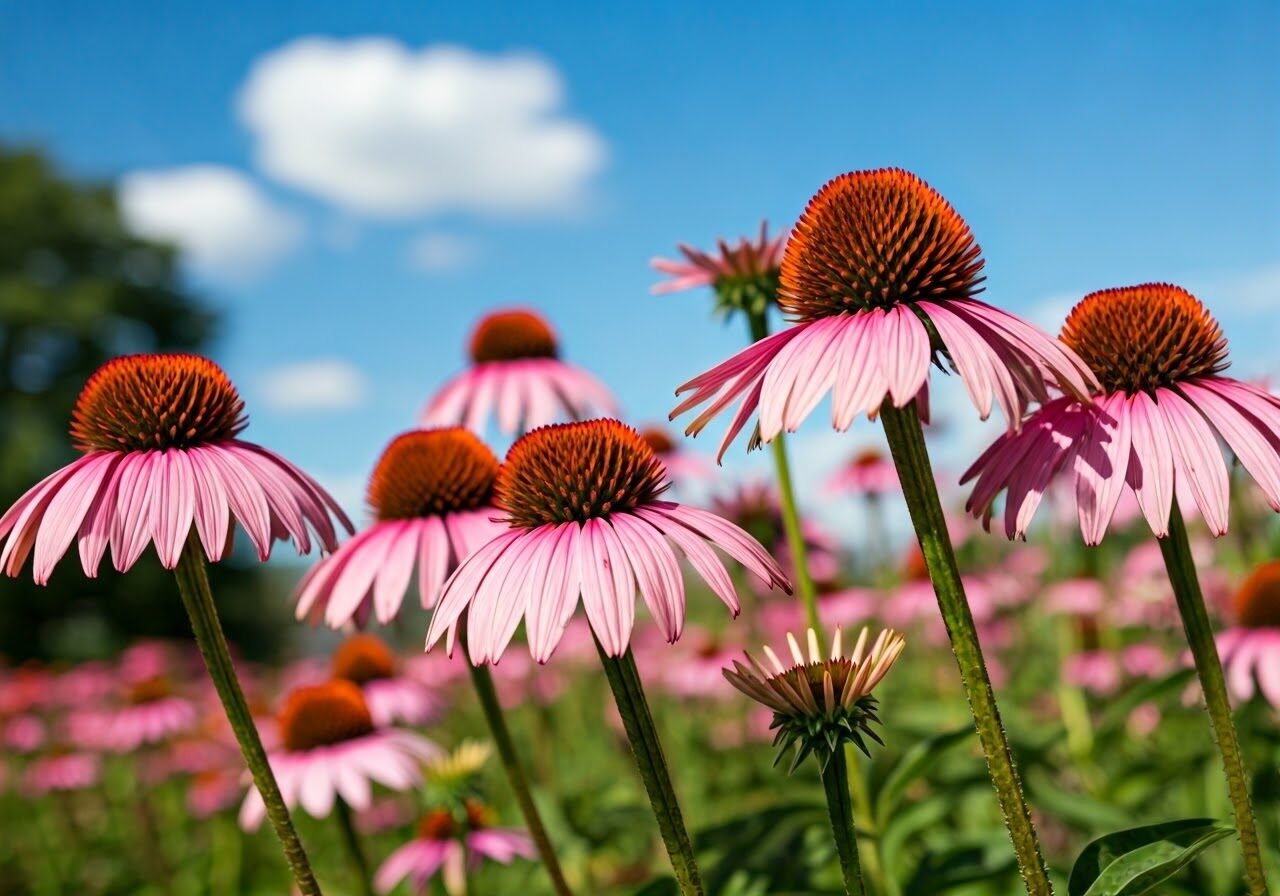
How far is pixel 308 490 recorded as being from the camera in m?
1.67

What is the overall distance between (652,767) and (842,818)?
A: 223mm

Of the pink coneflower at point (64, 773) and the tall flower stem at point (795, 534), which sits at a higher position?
the tall flower stem at point (795, 534)

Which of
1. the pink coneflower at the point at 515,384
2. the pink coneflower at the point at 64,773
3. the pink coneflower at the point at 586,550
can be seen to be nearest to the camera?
the pink coneflower at the point at 586,550

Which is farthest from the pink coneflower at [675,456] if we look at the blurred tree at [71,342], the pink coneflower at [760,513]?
the blurred tree at [71,342]

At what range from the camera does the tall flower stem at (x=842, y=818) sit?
1.24 m

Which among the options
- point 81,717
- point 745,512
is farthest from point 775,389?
point 81,717

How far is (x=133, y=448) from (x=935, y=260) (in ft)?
3.67

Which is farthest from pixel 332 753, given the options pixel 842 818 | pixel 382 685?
pixel 842 818

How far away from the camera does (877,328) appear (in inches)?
49.6

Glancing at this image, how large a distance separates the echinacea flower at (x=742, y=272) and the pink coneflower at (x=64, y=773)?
511cm

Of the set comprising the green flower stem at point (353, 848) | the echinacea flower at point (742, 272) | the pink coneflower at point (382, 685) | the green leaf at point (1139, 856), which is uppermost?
the echinacea flower at point (742, 272)

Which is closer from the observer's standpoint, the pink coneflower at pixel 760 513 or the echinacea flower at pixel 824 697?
the echinacea flower at pixel 824 697

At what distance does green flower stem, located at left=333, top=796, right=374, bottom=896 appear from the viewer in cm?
209

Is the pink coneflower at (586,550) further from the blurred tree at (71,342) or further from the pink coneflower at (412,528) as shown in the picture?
the blurred tree at (71,342)
